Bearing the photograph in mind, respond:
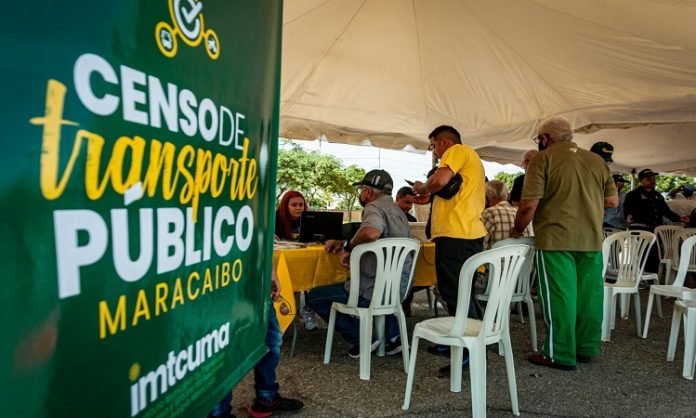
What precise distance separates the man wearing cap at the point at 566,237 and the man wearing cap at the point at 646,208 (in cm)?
419

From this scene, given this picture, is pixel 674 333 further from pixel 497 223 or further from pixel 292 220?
pixel 292 220

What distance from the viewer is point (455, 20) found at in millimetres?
→ 4176

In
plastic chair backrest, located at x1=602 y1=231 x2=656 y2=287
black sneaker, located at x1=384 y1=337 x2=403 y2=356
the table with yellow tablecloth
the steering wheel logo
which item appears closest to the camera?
the steering wheel logo

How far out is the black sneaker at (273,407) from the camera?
2.76 meters

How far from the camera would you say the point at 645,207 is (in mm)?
7273

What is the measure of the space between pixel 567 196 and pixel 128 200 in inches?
138

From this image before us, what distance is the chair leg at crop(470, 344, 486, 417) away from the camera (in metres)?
2.65

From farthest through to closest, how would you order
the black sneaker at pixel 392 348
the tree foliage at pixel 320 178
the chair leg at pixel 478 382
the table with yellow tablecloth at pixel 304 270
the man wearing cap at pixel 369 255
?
the tree foliage at pixel 320 178, the black sneaker at pixel 392 348, the man wearing cap at pixel 369 255, the table with yellow tablecloth at pixel 304 270, the chair leg at pixel 478 382

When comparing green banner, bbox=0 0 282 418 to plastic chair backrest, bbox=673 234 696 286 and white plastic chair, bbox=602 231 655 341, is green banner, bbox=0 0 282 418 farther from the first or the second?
plastic chair backrest, bbox=673 234 696 286

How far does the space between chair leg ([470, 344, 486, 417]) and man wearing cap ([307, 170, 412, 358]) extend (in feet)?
3.29

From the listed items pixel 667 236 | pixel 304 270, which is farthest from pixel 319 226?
pixel 667 236

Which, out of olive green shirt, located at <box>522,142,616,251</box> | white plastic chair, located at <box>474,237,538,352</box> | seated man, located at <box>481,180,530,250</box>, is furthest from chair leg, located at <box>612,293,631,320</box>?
olive green shirt, located at <box>522,142,616,251</box>

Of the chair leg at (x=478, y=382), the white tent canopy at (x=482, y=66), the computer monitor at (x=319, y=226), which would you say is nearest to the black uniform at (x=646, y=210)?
the white tent canopy at (x=482, y=66)

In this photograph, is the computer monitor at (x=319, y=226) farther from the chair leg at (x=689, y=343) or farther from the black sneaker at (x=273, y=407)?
the chair leg at (x=689, y=343)
